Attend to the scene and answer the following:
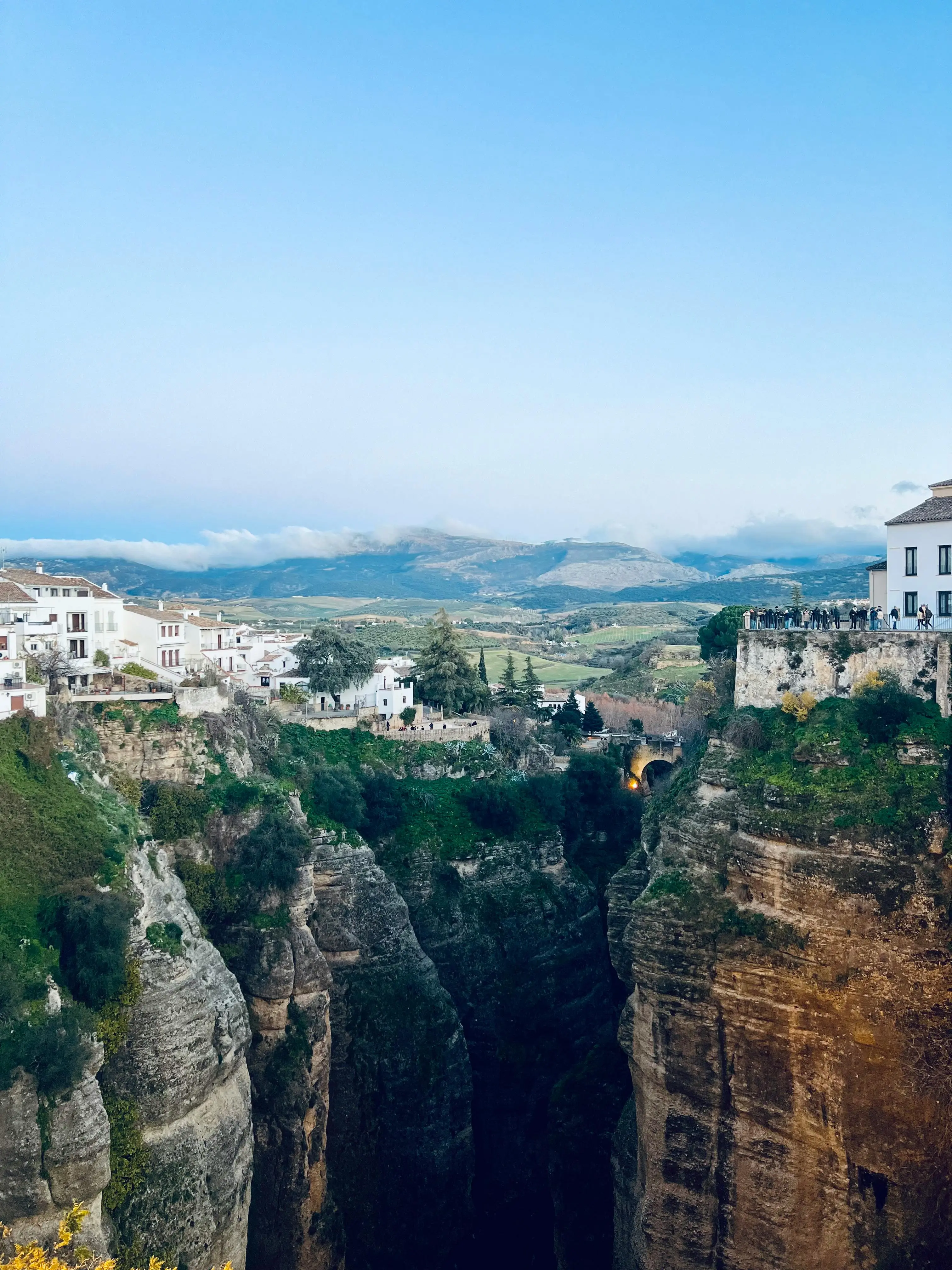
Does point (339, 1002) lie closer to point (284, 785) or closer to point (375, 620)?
point (284, 785)

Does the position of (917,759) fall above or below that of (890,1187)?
above

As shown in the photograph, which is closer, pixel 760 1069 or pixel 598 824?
pixel 760 1069

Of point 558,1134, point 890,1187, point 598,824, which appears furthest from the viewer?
point 598,824

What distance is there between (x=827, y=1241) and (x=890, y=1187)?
2.07m

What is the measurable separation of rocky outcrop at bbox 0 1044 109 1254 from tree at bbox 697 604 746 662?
26.4 meters

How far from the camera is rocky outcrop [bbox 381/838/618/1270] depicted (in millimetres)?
33406

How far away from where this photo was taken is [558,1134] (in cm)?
3016

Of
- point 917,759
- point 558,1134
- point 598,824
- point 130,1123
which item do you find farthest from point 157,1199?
point 598,824

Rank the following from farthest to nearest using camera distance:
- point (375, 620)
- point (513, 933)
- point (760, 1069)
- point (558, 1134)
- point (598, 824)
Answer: point (375, 620), point (598, 824), point (513, 933), point (558, 1134), point (760, 1069)

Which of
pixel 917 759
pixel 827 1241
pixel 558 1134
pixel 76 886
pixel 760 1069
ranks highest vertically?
pixel 917 759

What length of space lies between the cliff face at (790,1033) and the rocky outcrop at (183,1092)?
9.37 m

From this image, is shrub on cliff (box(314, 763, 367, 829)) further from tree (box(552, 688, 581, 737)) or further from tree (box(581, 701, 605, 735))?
tree (box(581, 701, 605, 735))

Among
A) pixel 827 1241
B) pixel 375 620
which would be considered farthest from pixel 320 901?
pixel 375 620

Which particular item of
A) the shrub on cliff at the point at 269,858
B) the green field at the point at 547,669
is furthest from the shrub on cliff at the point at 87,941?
the green field at the point at 547,669
